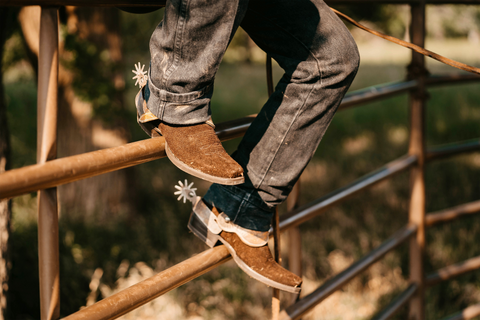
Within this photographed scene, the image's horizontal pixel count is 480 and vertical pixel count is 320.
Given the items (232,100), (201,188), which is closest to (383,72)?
(232,100)

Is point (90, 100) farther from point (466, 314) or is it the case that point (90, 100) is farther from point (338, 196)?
point (466, 314)

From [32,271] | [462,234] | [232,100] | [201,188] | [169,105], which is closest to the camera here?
[169,105]

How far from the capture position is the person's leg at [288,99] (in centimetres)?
99

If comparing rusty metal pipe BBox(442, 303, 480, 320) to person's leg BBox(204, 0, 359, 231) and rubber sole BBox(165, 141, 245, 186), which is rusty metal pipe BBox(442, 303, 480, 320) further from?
rubber sole BBox(165, 141, 245, 186)

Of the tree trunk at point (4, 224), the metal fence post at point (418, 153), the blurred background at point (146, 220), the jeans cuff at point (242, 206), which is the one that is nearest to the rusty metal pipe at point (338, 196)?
the metal fence post at point (418, 153)

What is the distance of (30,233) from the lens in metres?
2.64

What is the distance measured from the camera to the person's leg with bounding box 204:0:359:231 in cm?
99

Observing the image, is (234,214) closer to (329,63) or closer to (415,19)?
(329,63)

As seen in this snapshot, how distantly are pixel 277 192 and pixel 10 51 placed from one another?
10.1ft

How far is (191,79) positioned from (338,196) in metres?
0.85

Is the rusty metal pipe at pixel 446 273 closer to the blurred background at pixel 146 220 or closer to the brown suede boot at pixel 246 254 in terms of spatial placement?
the blurred background at pixel 146 220

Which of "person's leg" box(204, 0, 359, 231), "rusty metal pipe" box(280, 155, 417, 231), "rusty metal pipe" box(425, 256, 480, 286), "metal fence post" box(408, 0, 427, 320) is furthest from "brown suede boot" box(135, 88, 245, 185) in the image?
"rusty metal pipe" box(425, 256, 480, 286)

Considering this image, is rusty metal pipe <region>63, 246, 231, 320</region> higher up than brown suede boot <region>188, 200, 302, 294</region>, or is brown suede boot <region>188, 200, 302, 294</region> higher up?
brown suede boot <region>188, 200, 302, 294</region>

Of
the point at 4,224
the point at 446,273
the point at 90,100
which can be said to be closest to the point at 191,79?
the point at 4,224
